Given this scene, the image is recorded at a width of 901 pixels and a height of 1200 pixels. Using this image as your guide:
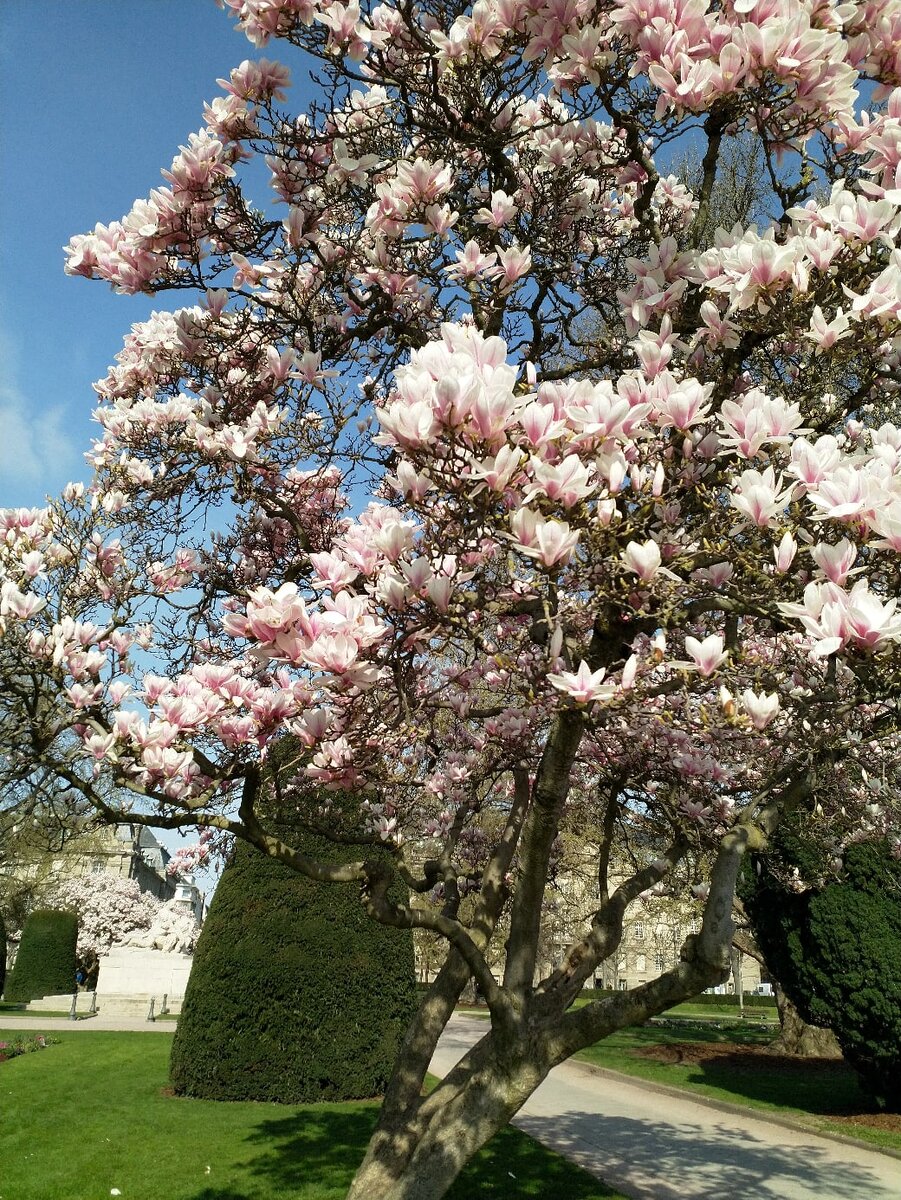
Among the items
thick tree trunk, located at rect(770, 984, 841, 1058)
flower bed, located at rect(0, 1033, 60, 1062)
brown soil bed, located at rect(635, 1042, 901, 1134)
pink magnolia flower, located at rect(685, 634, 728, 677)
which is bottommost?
brown soil bed, located at rect(635, 1042, 901, 1134)

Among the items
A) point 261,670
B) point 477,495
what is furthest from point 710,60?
→ point 261,670

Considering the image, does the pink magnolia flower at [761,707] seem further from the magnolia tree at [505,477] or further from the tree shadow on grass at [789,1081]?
the tree shadow on grass at [789,1081]

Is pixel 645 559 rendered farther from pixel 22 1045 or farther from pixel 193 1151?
pixel 22 1045

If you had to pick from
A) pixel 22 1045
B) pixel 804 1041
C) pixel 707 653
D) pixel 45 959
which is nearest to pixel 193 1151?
pixel 707 653

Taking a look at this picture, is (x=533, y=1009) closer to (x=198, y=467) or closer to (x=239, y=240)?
(x=198, y=467)

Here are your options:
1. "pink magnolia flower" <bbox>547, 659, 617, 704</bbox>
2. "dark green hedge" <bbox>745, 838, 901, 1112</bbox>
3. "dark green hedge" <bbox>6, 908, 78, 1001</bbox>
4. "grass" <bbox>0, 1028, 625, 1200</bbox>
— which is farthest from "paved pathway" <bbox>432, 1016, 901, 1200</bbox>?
"dark green hedge" <bbox>6, 908, 78, 1001</bbox>

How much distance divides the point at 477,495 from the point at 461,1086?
11.0 feet

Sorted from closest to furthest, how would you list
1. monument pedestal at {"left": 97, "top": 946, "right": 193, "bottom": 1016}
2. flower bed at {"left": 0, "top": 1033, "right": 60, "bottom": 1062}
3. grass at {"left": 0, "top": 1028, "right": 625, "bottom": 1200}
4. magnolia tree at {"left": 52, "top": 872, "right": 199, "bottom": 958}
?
grass at {"left": 0, "top": 1028, "right": 625, "bottom": 1200}, flower bed at {"left": 0, "top": 1033, "right": 60, "bottom": 1062}, monument pedestal at {"left": 97, "top": 946, "right": 193, "bottom": 1016}, magnolia tree at {"left": 52, "top": 872, "right": 199, "bottom": 958}

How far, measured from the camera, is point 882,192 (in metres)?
3.05

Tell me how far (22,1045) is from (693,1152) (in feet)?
36.9

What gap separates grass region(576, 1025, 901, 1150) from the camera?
1159 cm

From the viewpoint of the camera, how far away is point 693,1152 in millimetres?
9789

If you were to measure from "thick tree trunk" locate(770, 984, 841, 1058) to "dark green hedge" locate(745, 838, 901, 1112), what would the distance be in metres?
6.54

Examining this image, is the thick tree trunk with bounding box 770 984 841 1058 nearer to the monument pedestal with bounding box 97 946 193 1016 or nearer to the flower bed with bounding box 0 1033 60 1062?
the flower bed with bounding box 0 1033 60 1062
